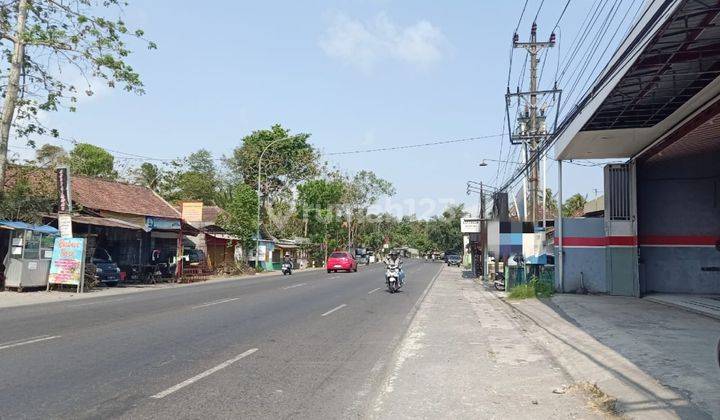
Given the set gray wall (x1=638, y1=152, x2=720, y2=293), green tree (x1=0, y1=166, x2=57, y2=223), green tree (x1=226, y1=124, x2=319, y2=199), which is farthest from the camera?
green tree (x1=226, y1=124, x2=319, y2=199)

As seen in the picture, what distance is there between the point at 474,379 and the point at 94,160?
193 feet

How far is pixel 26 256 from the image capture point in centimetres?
2211

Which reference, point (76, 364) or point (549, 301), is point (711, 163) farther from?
point (76, 364)

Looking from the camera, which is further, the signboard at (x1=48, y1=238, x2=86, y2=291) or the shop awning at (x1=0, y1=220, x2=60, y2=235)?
the signboard at (x1=48, y1=238, x2=86, y2=291)

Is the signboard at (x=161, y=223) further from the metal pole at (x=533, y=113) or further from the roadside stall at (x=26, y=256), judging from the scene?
the metal pole at (x=533, y=113)

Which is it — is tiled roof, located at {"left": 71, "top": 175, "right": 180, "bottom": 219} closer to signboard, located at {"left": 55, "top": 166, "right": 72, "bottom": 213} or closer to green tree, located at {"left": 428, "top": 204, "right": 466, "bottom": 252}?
signboard, located at {"left": 55, "top": 166, "right": 72, "bottom": 213}

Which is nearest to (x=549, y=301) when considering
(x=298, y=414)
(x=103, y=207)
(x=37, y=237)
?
(x=298, y=414)

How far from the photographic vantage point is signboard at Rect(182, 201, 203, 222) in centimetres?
4600

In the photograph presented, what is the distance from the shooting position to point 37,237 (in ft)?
73.6

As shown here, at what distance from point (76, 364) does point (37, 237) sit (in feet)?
55.1

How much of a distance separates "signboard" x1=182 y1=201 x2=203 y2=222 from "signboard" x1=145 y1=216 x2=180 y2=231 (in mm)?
15231

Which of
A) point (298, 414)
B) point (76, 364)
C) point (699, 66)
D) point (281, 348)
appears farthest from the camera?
point (699, 66)

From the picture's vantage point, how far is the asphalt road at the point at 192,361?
6.15 meters

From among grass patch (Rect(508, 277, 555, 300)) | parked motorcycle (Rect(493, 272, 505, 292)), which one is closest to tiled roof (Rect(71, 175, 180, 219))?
parked motorcycle (Rect(493, 272, 505, 292))
